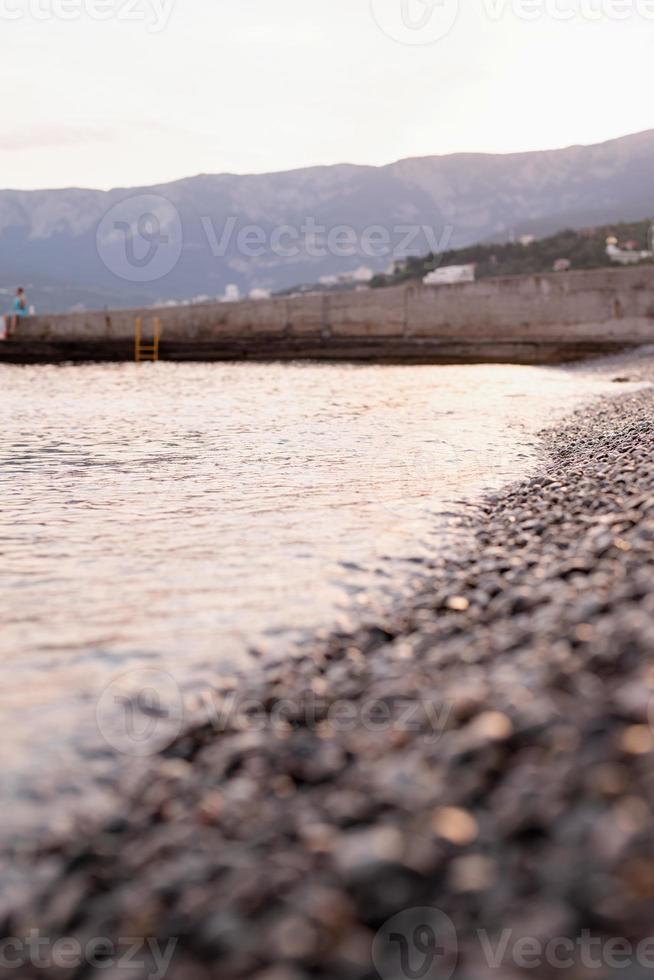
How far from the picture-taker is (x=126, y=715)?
332 centimetres

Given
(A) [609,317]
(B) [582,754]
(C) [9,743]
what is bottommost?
(C) [9,743]

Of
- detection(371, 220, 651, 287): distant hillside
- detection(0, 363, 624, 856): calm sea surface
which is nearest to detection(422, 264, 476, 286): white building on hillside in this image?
detection(371, 220, 651, 287): distant hillside

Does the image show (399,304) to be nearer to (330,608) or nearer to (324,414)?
(324,414)

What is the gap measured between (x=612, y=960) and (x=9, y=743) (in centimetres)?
225

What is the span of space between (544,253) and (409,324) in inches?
2739

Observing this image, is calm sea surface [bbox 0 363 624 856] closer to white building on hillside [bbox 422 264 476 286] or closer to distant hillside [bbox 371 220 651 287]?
distant hillside [bbox 371 220 651 287]

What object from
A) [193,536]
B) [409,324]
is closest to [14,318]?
Answer: [409,324]

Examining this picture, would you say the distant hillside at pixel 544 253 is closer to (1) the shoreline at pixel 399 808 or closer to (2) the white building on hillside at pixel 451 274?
(2) the white building on hillside at pixel 451 274

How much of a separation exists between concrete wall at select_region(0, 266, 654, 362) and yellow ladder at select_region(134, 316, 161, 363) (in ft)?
1.08

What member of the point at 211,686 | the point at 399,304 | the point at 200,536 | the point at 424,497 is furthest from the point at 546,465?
the point at 399,304

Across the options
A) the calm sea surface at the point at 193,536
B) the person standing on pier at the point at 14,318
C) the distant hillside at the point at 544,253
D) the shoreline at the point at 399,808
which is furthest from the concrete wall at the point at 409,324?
the distant hillside at the point at 544,253

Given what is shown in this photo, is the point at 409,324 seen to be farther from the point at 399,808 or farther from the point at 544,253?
the point at 544,253

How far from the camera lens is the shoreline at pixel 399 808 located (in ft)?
6.35

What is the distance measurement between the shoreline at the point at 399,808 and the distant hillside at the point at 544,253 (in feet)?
276
